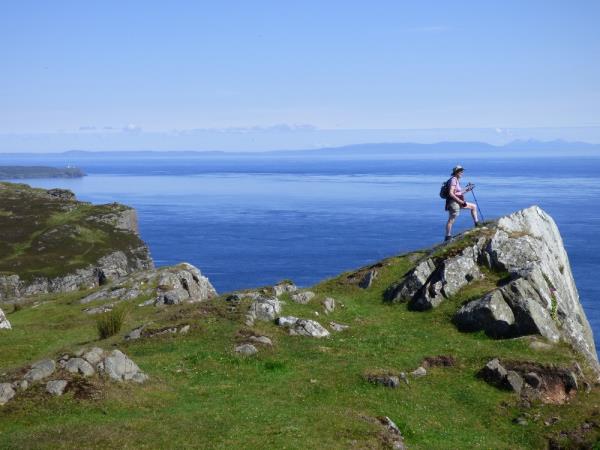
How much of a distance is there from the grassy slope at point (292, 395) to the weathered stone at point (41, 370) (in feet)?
3.02

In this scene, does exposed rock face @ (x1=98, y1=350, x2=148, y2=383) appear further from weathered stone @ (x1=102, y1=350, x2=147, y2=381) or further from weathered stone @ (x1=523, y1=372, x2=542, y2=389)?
weathered stone @ (x1=523, y1=372, x2=542, y2=389)

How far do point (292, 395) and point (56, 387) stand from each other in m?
9.46

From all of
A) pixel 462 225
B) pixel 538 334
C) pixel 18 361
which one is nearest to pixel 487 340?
pixel 538 334

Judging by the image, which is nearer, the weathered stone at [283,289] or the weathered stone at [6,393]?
the weathered stone at [6,393]

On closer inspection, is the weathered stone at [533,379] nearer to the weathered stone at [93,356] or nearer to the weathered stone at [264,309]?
the weathered stone at [264,309]

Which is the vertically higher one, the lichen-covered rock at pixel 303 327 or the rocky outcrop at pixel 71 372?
the rocky outcrop at pixel 71 372

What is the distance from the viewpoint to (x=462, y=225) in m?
178

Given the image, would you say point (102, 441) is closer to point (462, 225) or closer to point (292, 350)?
point (292, 350)

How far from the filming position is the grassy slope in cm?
2247

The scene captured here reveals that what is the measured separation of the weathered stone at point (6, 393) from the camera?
2455 centimetres

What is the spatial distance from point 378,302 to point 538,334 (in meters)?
10.9

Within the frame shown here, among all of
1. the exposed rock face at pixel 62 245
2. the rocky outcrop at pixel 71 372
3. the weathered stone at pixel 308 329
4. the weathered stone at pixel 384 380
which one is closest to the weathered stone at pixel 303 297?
the weathered stone at pixel 308 329

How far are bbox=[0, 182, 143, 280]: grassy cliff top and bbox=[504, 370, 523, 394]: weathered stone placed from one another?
10391 centimetres

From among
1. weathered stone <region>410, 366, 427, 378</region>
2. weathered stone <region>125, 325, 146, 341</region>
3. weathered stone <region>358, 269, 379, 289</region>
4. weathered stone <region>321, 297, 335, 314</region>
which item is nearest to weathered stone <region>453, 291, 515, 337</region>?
weathered stone <region>410, 366, 427, 378</region>
